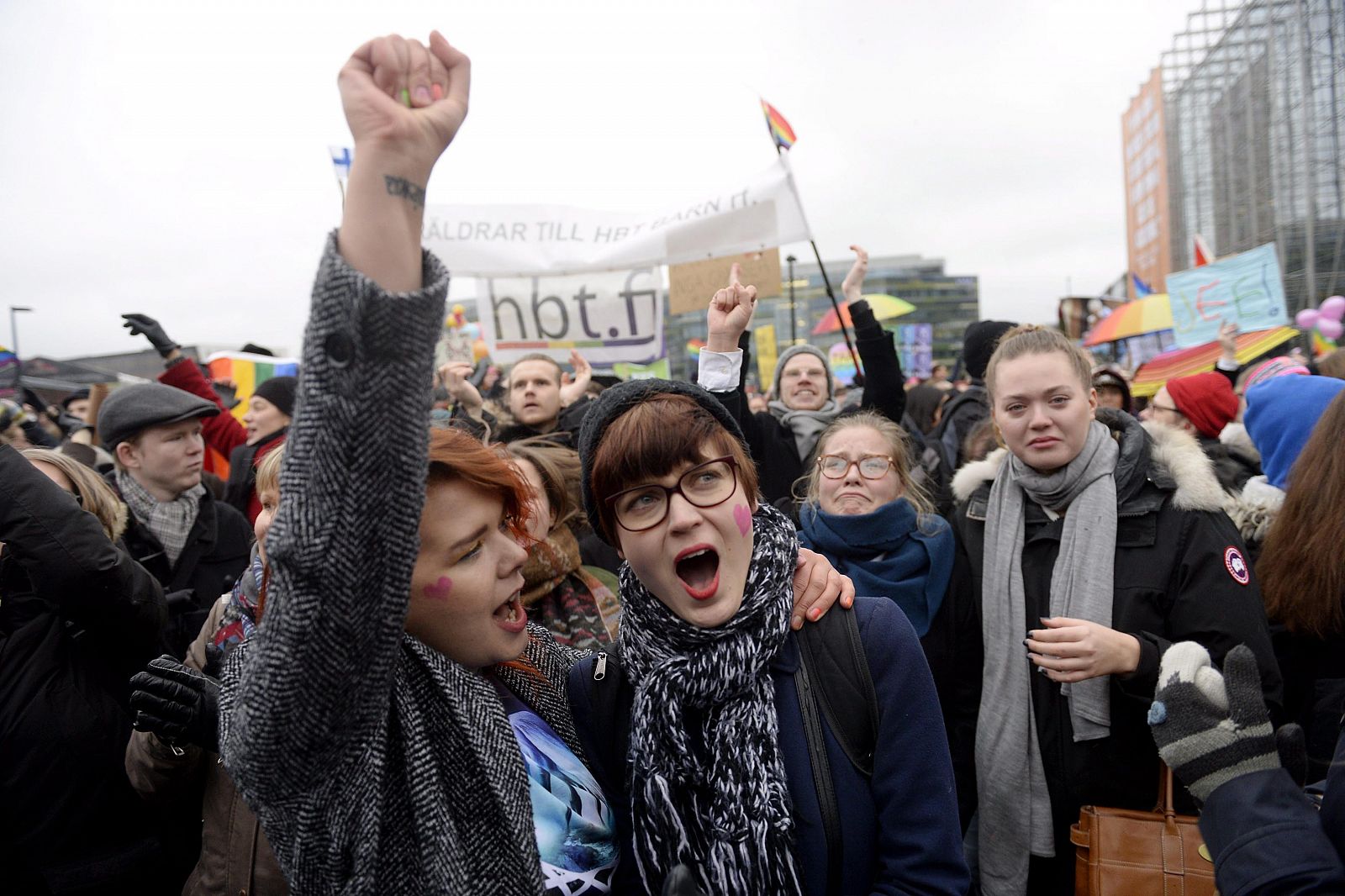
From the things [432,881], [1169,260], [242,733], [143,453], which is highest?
[1169,260]

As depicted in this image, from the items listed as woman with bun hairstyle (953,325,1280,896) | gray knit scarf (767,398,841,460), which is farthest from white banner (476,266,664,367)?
woman with bun hairstyle (953,325,1280,896)

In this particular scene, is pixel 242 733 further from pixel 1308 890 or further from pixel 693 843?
pixel 1308 890

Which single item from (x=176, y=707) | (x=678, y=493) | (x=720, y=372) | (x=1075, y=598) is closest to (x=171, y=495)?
(x=176, y=707)

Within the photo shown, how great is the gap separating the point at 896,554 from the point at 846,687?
140 cm

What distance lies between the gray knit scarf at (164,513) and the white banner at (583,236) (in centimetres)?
245

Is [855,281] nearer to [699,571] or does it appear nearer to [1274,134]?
[699,571]

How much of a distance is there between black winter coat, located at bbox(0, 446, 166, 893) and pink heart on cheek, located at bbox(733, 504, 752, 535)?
1.92m

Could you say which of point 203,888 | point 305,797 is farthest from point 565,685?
point 203,888

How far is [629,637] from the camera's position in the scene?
5.53 feet

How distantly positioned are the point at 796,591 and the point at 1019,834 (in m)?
1.48

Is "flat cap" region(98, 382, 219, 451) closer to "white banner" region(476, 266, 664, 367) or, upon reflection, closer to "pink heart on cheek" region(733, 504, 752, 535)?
"white banner" region(476, 266, 664, 367)

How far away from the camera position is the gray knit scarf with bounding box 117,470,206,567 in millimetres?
3344

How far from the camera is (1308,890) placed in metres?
1.24

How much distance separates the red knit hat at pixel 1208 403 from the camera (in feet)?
16.2
